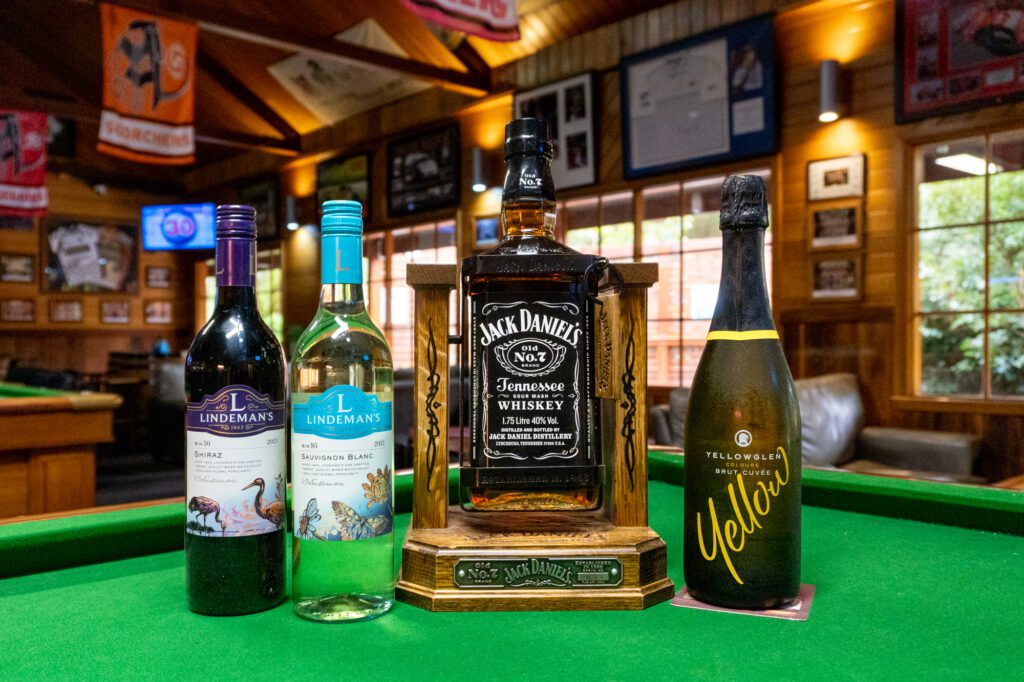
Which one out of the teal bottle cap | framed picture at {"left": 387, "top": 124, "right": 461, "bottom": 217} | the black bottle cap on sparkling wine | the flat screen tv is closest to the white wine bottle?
the teal bottle cap

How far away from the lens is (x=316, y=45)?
591 cm

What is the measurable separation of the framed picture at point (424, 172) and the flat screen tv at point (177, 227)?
363cm

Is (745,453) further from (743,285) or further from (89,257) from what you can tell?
(89,257)

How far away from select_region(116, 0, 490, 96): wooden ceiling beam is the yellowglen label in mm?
5542

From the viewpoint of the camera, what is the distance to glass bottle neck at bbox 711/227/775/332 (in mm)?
650

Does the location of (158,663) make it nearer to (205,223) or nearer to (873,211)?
(873,211)

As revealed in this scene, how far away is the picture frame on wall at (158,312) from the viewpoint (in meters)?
10.6

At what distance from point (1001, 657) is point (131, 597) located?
71cm

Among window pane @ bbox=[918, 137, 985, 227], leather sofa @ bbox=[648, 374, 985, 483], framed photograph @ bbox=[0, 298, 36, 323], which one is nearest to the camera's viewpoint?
leather sofa @ bbox=[648, 374, 985, 483]

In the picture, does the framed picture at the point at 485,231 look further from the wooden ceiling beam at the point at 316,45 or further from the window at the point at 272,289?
the window at the point at 272,289

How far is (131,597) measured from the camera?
0.69 m

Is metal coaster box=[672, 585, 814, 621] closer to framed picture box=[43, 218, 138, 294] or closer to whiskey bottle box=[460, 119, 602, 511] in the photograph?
whiskey bottle box=[460, 119, 602, 511]

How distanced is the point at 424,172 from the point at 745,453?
6.73 m

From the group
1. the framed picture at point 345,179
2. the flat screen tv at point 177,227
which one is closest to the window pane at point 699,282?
the framed picture at point 345,179
